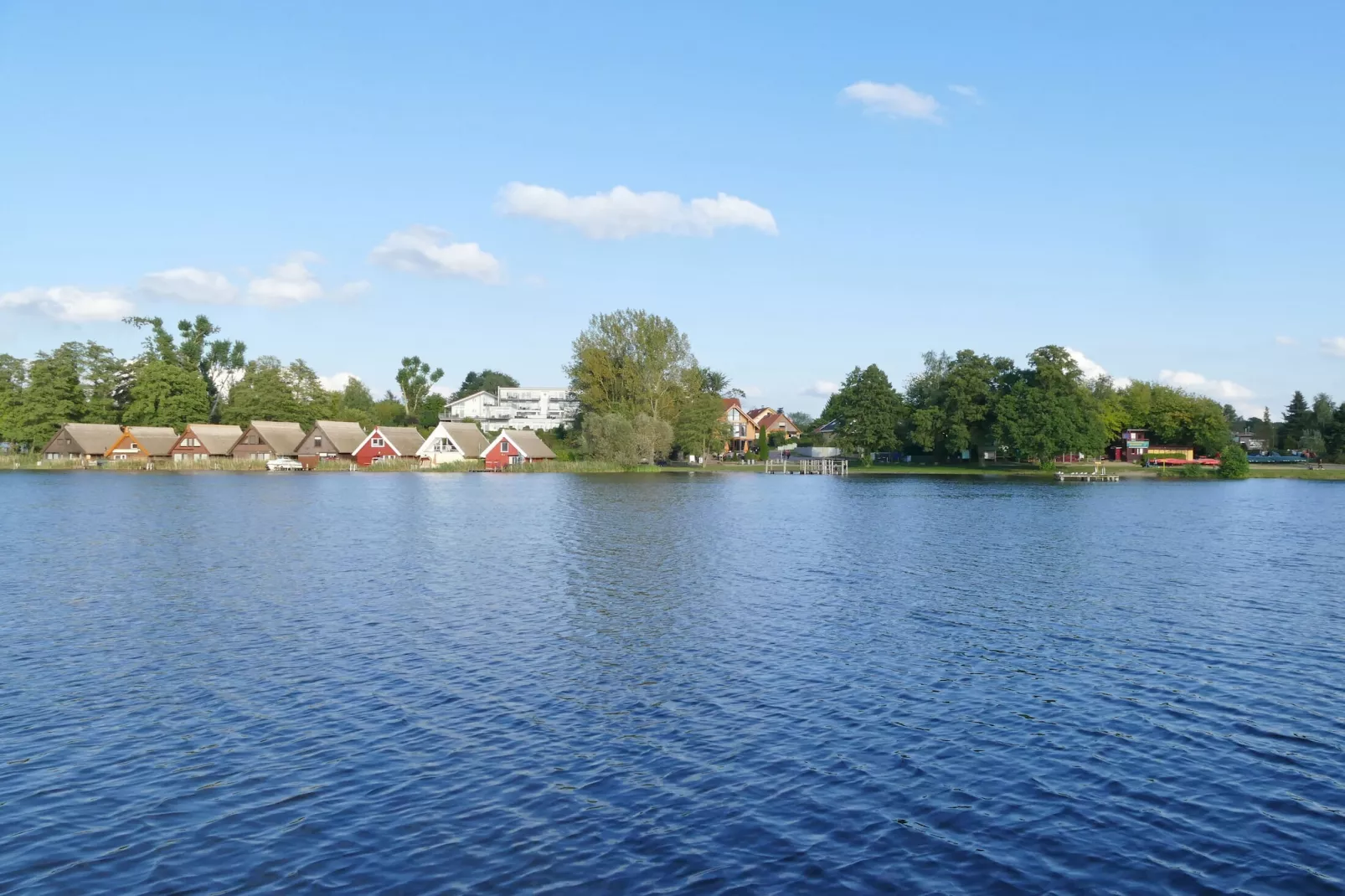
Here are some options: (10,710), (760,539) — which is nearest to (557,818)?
(10,710)

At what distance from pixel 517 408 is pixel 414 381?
23.8 metres

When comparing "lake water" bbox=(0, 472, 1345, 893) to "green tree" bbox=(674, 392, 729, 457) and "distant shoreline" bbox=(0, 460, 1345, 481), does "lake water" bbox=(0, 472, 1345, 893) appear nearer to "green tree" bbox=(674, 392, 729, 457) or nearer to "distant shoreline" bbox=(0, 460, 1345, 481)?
"distant shoreline" bbox=(0, 460, 1345, 481)

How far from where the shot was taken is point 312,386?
131250 mm

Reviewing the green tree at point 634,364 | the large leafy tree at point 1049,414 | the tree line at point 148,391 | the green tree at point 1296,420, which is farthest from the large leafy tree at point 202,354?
the green tree at point 1296,420

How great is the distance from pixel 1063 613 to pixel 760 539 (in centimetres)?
1995

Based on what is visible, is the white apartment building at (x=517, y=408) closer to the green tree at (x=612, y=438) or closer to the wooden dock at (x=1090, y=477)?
the green tree at (x=612, y=438)

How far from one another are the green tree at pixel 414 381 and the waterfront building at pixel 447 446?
48.6m

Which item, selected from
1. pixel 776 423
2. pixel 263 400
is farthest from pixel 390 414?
pixel 776 423

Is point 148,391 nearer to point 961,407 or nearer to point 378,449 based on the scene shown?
point 378,449

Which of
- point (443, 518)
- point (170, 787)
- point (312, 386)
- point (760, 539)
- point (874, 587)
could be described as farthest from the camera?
point (312, 386)

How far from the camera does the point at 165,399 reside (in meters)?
122

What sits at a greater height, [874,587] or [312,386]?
[312,386]

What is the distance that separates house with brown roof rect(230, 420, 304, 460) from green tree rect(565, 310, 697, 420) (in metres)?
39.3

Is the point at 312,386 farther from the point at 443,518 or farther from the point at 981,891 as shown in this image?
the point at 981,891
